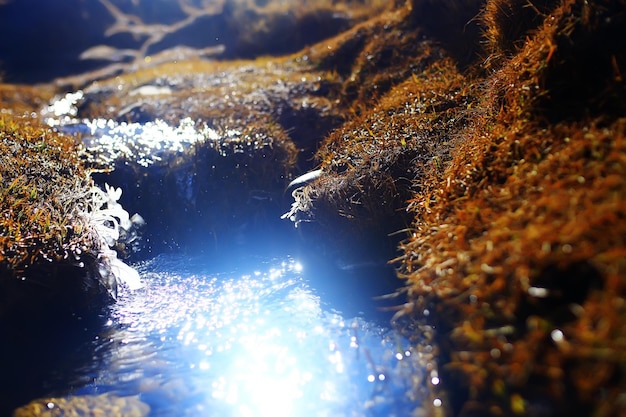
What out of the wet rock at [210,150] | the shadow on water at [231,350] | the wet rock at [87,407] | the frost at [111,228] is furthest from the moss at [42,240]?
the wet rock at [210,150]

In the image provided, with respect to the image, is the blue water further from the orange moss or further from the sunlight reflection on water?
the orange moss

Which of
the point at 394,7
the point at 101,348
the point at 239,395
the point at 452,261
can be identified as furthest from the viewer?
the point at 394,7

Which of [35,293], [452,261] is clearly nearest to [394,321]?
[452,261]

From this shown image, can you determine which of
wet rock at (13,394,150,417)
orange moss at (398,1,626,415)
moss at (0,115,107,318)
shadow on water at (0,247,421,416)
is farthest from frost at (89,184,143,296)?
orange moss at (398,1,626,415)

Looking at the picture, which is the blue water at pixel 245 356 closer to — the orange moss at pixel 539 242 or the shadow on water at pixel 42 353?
the shadow on water at pixel 42 353

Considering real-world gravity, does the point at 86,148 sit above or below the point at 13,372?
above

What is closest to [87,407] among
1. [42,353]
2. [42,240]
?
[42,353]

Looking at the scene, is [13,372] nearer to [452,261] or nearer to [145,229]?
[145,229]
